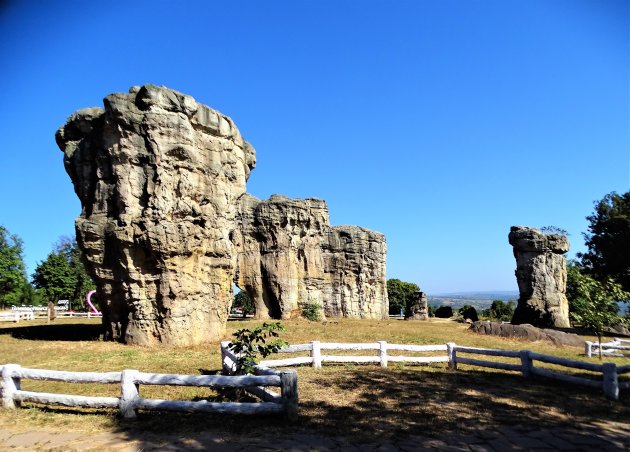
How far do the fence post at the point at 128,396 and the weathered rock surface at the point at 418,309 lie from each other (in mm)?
43830

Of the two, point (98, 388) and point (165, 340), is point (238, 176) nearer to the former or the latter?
point (165, 340)

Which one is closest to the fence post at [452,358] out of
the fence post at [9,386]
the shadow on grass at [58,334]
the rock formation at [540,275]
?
the fence post at [9,386]

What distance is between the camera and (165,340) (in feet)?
55.6

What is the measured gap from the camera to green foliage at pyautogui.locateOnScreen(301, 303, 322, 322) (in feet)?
113

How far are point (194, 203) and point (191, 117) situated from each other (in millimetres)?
4128

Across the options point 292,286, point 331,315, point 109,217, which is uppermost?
point 109,217

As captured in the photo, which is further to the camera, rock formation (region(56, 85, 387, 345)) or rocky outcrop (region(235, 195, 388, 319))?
rocky outcrop (region(235, 195, 388, 319))

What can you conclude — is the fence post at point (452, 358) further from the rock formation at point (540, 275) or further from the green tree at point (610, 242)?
the green tree at point (610, 242)

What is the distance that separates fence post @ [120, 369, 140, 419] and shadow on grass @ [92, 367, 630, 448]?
17 centimetres

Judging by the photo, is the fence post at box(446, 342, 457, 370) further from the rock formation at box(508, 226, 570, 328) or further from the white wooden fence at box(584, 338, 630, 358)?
the rock formation at box(508, 226, 570, 328)

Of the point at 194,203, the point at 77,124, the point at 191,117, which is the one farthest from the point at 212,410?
the point at 77,124

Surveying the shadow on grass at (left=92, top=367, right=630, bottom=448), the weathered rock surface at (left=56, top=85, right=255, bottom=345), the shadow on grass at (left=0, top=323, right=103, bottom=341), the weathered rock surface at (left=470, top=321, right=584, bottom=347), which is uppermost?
the weathered rock surface at (left=56, top=85, right=255, bottom=345)

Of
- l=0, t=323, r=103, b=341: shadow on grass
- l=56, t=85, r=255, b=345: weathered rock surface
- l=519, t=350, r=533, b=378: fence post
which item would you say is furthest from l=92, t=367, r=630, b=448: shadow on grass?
l=0, t=323, r=103, b=341: shadow on grass

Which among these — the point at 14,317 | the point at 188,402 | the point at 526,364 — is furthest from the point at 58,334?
the point at 526,364
